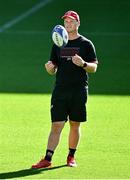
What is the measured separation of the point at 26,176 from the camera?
9.58m

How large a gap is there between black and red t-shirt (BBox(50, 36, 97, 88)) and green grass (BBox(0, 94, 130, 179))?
1.05 meters

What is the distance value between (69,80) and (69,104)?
31 cm

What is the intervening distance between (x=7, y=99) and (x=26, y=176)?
5.74m

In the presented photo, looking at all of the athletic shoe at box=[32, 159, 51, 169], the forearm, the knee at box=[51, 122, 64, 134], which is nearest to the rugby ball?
the forearm

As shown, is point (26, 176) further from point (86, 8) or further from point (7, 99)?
point (86, 8)

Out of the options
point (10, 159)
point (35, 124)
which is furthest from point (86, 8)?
point (10, 159)

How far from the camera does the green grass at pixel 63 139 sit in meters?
9.90

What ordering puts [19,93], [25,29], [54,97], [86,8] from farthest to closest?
[86,8] → [25,29] → [19,93] → [54,97]

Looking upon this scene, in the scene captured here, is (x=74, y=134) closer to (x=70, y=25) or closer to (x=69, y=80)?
(x=69, y=80)

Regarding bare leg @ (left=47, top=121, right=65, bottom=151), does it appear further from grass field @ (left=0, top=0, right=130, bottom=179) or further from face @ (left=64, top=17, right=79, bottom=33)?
face @ (left=64, top=17, right=79, bottom=33)

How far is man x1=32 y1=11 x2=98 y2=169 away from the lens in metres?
10.1

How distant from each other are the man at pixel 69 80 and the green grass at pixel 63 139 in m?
0.37

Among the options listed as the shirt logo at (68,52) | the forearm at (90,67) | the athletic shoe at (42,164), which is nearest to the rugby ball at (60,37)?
the shirt logo at (68,52)

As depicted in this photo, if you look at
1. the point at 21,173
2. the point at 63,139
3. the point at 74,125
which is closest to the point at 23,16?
the point at 63,139
